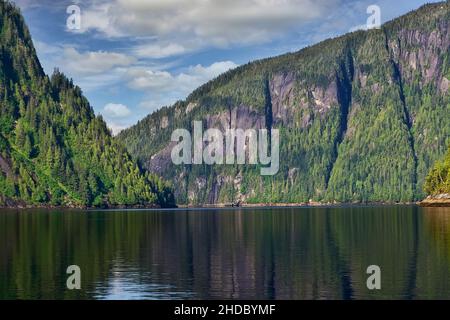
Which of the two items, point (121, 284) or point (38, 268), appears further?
point (38, 268)

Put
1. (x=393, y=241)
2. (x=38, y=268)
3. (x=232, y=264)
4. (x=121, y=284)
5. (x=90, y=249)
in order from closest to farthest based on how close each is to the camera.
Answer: (x=121, y=284), (x=38, y=268), (x=232, y=264), (x=90, y=249), (x=393, y=241)

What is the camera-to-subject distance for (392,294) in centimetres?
7031

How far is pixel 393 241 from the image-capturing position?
125688 mm

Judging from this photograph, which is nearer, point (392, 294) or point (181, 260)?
point (392, 294)

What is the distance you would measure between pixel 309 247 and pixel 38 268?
44.6 metres
